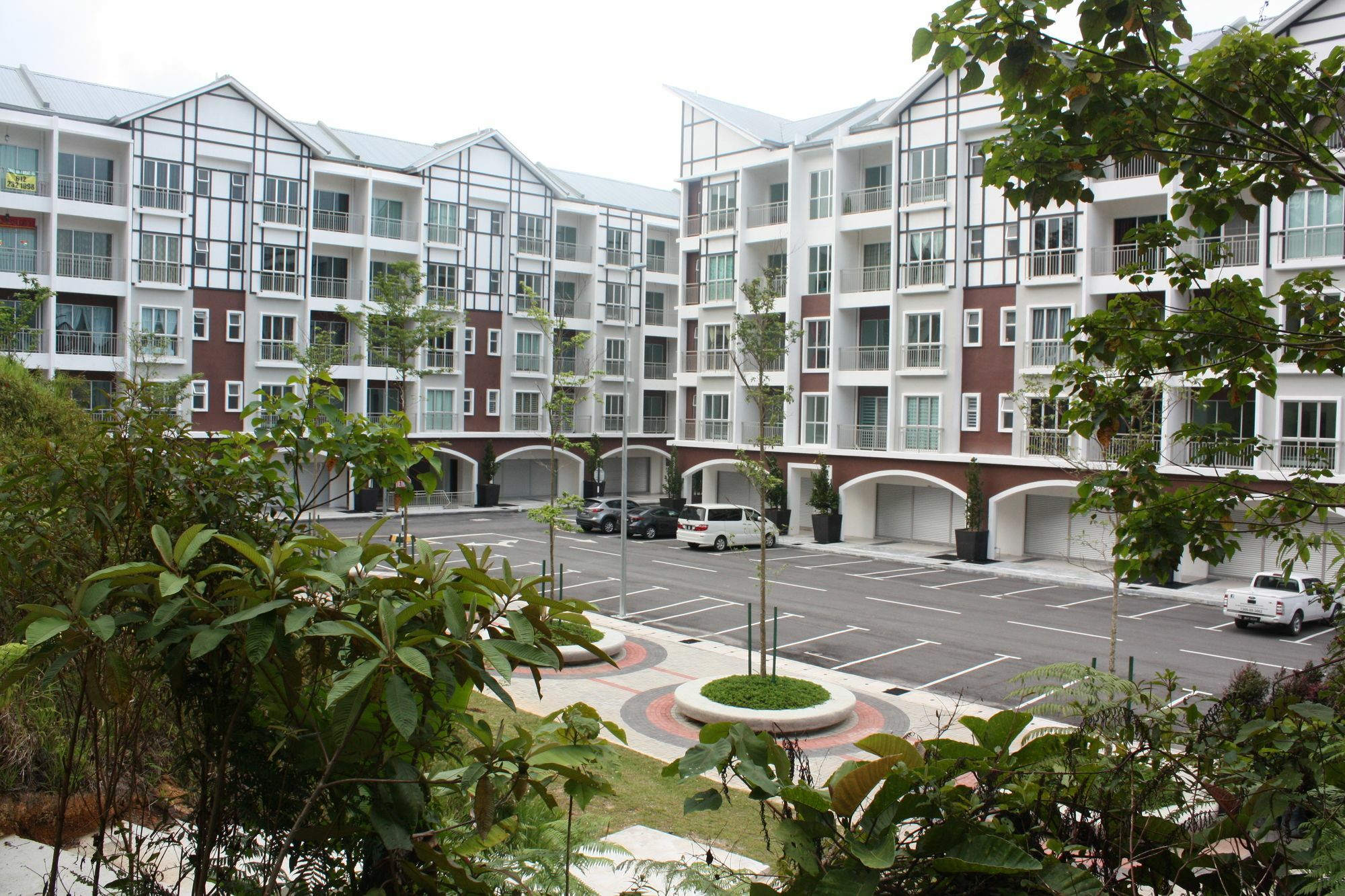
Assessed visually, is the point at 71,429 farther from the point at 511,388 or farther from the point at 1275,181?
the point at 511,388

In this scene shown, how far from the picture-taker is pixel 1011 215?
35.2 m

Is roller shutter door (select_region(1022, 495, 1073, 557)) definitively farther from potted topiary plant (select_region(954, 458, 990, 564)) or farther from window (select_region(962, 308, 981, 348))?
window (select_region(962, 308, 981, 348))

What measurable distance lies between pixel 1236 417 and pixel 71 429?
31.0 m

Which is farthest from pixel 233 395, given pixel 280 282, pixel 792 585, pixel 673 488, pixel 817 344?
pixel 792 585

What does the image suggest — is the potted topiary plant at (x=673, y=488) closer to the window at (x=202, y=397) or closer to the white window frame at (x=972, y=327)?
the white window frame at (x=972, y=327)

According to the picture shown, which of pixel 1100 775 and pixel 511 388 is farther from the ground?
pixel 511 388

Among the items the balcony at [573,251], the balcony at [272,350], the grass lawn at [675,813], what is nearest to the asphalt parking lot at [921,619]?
the grass lawn at [675,813]

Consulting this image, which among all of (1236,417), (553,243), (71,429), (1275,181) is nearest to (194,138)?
(553,243)

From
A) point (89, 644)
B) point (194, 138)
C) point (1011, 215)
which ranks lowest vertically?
point (89, 644)

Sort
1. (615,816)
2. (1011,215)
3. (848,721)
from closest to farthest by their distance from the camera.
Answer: (615,816) → (848,721) → (1011,215)

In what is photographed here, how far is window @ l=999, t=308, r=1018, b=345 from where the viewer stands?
3547 cm

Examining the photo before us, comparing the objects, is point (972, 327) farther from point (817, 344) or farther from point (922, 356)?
point (817, 344)

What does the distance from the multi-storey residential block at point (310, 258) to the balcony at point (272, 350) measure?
0.28ft

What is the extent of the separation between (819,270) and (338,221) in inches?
838
